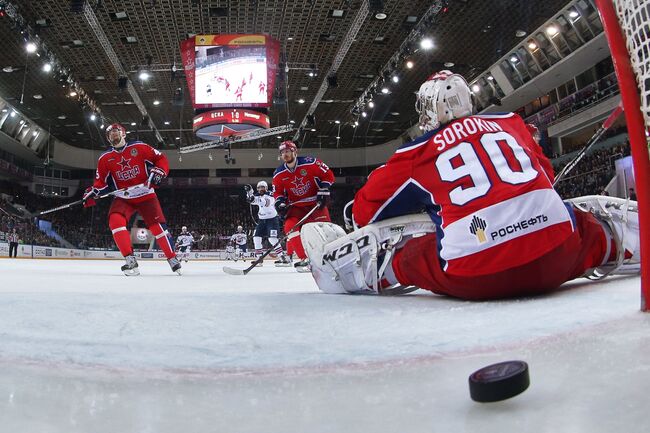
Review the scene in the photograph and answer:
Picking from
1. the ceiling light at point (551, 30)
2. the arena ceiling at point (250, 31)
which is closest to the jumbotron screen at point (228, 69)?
the arena ceiling at point (250, 31)

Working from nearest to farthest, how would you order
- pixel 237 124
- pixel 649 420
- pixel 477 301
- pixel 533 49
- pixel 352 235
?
1. pixel 649 420
2. pixel 477 301
3. pixel 352 235
4. pixel 237 124
5. pixel 533 49

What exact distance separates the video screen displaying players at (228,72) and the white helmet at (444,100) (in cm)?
704

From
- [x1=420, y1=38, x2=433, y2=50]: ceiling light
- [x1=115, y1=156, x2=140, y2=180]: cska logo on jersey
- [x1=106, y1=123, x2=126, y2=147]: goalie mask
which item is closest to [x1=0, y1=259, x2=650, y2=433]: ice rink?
[x1=115, y1=156, x2=140, y2=180]: cska logo on jersey

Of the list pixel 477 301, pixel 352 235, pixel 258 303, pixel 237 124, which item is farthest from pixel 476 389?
pixel 237 124

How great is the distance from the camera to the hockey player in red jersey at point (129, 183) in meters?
5.02

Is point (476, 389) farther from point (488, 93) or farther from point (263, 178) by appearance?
point (263, 178)

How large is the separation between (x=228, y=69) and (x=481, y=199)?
7547 mm

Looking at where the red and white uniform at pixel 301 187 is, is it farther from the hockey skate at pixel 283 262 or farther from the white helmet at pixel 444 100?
the white helmet at pixel 444 100

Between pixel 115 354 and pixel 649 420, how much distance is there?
82 cm

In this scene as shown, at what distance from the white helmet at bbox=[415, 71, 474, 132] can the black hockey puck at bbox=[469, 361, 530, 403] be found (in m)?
1.29

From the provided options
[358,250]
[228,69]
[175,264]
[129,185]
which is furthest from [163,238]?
[228,69]

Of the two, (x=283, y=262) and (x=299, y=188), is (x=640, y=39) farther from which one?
(x=283, y=262)

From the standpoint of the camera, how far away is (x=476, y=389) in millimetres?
595

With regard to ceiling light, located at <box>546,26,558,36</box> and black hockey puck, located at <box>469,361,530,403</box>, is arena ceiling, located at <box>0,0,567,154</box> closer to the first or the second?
ceiling light, located at <box>546,26,558,36</box>
